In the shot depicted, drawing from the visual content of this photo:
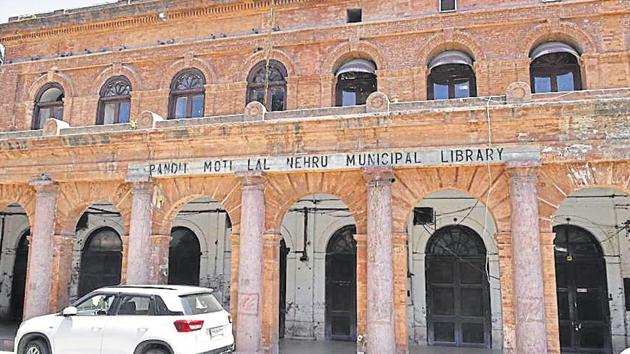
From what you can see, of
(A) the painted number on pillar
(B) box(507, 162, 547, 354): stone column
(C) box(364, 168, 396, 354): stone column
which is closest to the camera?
(B) box(507, 162, 547, 354): stone column

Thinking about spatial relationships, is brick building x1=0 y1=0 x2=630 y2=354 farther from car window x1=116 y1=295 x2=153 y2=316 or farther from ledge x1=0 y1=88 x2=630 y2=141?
car window x1=116 y1=295 x2=153 y2=316

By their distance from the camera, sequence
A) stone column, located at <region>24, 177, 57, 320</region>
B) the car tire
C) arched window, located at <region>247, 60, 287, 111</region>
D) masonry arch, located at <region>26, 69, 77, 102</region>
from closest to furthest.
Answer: the car tire < stone column, located at <region>24, 177, 57, 320</region> < arched window, located at <region>247, 60, 287, 111</region> < masonry arch, located at <region>26, 69, 77, 102</region>

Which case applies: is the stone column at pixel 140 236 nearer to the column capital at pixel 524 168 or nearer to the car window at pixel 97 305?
the car window at pixel 97 305

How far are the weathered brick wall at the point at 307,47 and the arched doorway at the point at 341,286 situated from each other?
4568mm

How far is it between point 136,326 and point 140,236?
14.7 ft

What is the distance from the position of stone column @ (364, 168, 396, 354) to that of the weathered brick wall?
277 cm

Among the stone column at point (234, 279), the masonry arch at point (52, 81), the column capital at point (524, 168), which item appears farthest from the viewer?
the masonry arch at point (52, 81)

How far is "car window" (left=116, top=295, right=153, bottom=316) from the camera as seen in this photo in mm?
9070

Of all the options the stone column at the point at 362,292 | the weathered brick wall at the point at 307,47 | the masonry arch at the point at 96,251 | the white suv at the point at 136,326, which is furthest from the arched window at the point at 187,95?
the white suv at the point at 136,326

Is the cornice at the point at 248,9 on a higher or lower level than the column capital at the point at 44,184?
higher

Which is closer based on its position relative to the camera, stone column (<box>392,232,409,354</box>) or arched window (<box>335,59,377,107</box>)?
stone column (<box>392,232,409,354</box>)

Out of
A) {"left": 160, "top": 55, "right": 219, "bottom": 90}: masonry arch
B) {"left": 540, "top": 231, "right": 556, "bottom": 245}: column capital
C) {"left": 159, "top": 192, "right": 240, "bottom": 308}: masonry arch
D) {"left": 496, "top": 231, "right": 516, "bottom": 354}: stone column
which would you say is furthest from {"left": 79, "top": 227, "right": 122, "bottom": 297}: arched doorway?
{"left": 540, "top": 231, "right": 556, "bottom": 245}: column capital

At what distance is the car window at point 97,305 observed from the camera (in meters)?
9.38

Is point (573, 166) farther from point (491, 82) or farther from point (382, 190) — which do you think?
point (382, 190)
